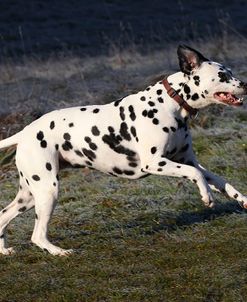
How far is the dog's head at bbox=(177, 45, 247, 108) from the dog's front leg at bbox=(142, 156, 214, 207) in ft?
2.10

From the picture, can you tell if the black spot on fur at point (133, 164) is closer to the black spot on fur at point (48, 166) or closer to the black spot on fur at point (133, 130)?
the black spot on fur at point (133, 130)

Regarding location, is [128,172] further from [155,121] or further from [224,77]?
[224,77]

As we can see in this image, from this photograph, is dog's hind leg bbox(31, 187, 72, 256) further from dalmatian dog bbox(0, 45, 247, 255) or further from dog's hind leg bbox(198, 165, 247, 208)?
dog's hind leg bbox(198, 165, 247, 208)

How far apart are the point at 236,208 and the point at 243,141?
2803 millimetres

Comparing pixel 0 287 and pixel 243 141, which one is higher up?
pixel 0 287

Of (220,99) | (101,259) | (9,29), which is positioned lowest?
(9,29)

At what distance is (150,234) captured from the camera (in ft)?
30.3

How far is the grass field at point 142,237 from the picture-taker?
7.50 m

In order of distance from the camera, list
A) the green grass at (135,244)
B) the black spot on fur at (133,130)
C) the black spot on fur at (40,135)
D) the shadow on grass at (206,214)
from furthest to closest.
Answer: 1. the shadow on grass at (206,214)
2. the black spot on fur at (40,135)
3. the black spot on fur at (133,130)
4. the green grass at (135,244)

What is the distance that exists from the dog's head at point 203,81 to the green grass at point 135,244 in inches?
51.2

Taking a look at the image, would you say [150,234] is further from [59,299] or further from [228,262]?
[59,299]

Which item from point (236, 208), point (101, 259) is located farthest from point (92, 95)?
point (101, 259)

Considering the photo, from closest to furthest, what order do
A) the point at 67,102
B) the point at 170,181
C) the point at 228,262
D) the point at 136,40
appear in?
the point at 228,262, the point at 170,181, the point at 67,102, the point at 136,40

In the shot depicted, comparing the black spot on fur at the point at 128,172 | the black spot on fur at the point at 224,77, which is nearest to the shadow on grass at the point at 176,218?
the black spot on fur at the point at 128,172
